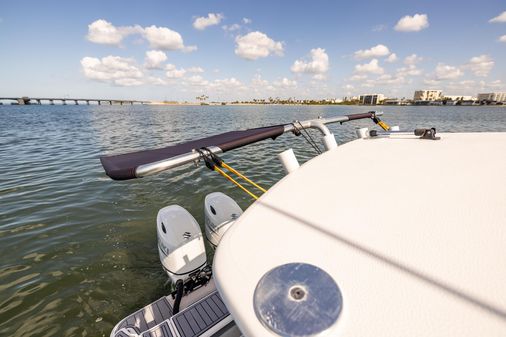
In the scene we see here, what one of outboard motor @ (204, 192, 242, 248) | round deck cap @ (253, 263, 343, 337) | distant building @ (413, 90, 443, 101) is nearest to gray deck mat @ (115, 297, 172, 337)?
outboard motor @ (204, 192, 242, 248)

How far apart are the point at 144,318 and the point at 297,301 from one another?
2.26 m

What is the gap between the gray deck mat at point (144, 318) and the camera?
2.24 m

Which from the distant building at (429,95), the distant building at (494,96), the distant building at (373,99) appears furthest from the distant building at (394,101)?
the distant building at (494,96)

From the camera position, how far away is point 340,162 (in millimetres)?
2623

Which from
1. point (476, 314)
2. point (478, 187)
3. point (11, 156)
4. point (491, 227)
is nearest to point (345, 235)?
point (476, 314)

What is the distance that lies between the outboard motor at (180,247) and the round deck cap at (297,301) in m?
2.20

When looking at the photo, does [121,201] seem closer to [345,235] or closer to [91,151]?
[345,235]

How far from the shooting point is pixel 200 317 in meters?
2.11

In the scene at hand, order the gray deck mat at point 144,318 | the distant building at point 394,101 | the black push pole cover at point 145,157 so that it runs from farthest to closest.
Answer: the distant building at point 394,101 → the black push pole cover at point 145,157 → the gray deck mat at point 144,318

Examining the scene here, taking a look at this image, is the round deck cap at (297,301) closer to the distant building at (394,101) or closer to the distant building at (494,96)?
the distant building at (394,101)

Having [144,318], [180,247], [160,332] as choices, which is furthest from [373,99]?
[160,332]

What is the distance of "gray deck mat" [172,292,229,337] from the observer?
1.97 meters

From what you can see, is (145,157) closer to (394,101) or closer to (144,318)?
(144,318)

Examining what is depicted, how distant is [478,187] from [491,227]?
65 centimetres
